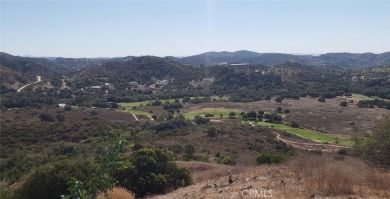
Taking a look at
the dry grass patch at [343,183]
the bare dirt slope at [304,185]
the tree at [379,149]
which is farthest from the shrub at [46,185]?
the tree at [379,149]

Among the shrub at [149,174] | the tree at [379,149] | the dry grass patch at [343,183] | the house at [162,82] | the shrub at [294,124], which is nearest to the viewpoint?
the dry grass patch at [343,183]

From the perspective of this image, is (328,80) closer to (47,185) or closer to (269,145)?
(269,145)

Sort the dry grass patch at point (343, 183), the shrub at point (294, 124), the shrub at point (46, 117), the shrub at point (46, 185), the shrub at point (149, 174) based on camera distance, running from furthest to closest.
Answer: the shrub at point (46, 117) → the shrub at point (294, 124) → the shrub at point (149, 174) → the shrub at point (46, 185) → the dry grass patch at point (343, 183)

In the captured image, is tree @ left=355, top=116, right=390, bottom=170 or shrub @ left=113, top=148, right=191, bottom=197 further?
shrub @ left=113, top=148, right=191, bottom=197

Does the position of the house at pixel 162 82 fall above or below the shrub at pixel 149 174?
below

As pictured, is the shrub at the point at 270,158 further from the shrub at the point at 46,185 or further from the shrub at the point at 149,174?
the shrub at the point at 46,185

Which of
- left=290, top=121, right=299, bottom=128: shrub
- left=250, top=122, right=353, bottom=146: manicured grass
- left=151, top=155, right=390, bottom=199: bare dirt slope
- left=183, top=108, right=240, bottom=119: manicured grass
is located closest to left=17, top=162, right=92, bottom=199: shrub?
left=151, top=155, right=390, bottom=199: bare dirt slope

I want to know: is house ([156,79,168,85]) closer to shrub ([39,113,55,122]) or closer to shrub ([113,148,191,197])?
shrub ([39,113,55,122])

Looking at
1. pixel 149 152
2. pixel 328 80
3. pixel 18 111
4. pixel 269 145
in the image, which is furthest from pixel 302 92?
pixel 149 152
